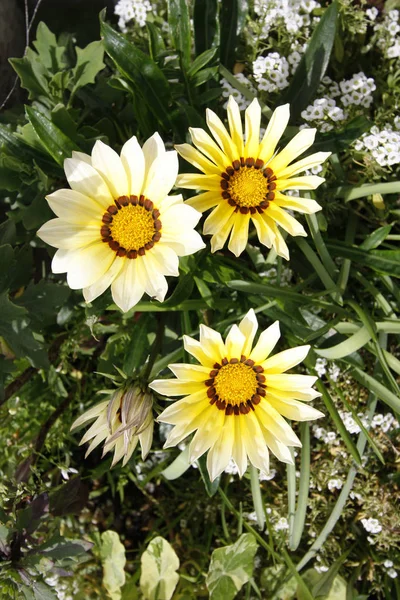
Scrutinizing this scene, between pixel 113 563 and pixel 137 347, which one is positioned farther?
pixel 113 563

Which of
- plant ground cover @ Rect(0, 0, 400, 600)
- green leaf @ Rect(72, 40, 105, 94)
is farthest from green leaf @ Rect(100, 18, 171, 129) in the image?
green leaf @ Rect(72, 40, 105, 94)

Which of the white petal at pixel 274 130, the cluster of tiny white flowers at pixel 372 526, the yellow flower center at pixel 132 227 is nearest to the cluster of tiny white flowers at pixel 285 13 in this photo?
the white petal at pixel 274 130

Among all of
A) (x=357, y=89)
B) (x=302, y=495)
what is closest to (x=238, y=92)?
(x=357, y=89)

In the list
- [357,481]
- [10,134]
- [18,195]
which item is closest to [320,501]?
[357,481]

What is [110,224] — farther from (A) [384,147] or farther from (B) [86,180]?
(A) [384,147]

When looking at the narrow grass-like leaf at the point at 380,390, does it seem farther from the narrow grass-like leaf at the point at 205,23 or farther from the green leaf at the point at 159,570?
the narrow grass-like leaf at the point at 205,23

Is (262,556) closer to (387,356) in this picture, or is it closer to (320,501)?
(320,501)
